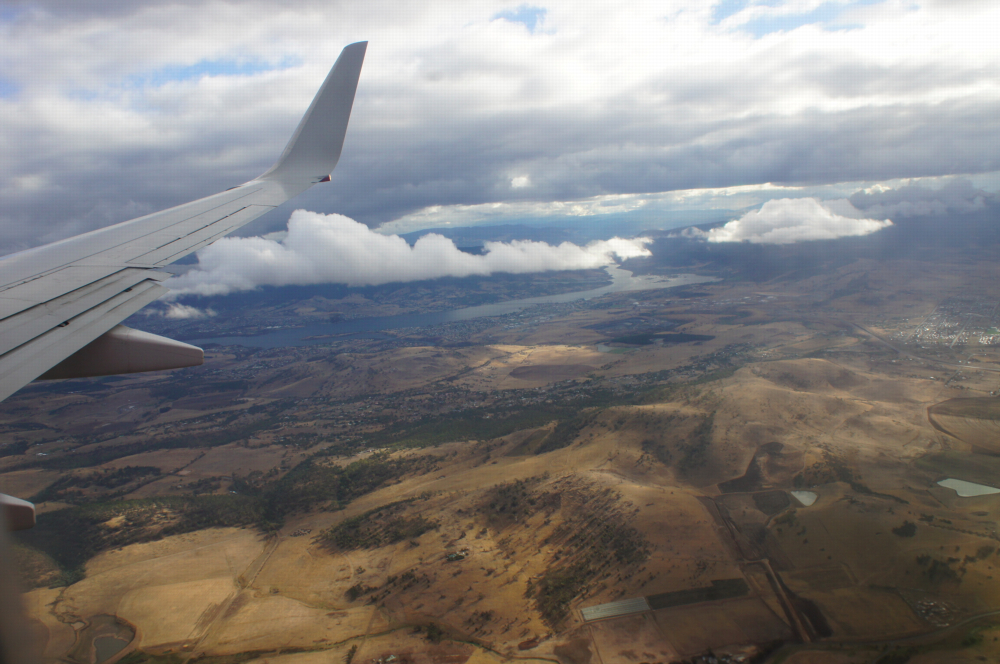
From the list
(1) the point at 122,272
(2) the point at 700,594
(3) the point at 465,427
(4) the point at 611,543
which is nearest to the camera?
(1) the point at 122,272

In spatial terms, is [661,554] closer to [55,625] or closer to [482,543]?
[482,543]

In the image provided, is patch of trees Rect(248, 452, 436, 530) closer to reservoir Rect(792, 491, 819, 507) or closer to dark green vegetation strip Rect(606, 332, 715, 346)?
reservoir Rect(792, 491, 819, 507)

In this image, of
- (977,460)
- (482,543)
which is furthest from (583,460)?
(977,460)

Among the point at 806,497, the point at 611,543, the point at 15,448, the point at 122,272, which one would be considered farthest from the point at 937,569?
the point at 15,448

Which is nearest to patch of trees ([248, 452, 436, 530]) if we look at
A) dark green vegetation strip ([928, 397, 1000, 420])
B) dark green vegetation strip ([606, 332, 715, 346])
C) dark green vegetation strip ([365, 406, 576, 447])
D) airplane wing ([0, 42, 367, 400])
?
dark green vegetation strip ([365, 406, 576, 447])

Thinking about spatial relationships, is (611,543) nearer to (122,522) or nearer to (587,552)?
(587,552)
